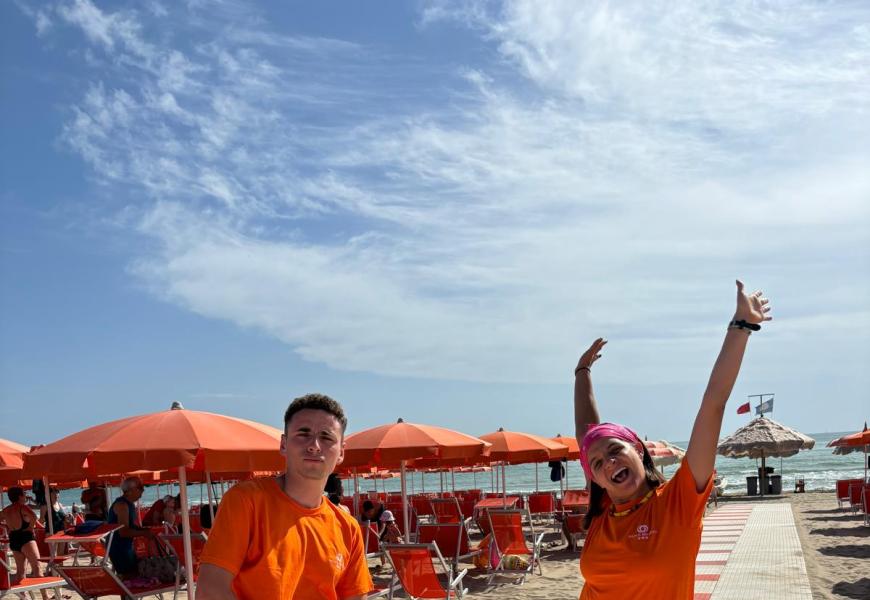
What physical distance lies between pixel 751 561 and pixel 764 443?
16.6m

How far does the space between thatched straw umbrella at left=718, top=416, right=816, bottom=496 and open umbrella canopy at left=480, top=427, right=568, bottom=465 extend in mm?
14274

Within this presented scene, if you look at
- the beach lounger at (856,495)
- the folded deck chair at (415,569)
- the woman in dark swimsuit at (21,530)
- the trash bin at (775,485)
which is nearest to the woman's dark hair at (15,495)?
the woman in dark swimsuit at (21,530)

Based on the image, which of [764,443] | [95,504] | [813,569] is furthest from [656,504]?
[764,443]

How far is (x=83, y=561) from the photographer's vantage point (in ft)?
49.5

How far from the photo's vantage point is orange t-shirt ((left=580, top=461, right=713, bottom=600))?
2.15 meters

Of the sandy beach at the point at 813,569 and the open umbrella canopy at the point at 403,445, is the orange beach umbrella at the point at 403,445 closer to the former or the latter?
the open umbrella canopy at the point at 403,445

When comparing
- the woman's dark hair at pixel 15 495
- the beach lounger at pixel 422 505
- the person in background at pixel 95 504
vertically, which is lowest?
the beach lounger at pixel 422 505

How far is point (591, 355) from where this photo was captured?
3127mm

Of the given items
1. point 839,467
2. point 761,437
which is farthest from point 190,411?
point 839,467

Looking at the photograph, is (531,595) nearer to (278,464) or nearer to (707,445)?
(278,464)

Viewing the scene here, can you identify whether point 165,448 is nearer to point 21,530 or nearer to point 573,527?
point 21,530

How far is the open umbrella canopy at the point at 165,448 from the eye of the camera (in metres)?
6.00

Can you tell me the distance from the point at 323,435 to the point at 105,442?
420 centimetres

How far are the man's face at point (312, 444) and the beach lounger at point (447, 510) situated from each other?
472 inches
